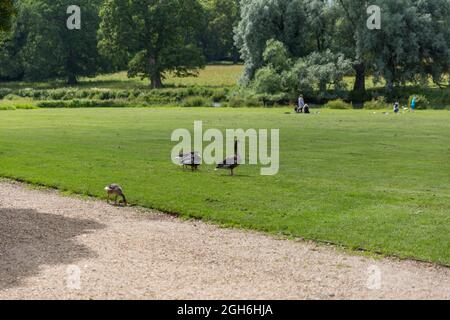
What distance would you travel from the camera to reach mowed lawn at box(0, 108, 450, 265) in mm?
15367

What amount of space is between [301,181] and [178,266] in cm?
1000

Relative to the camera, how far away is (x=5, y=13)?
63.9ft

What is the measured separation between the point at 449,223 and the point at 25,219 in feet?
35.1

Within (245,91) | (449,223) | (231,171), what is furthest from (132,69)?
(449,223)

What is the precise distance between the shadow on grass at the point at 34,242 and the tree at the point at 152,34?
9803cm

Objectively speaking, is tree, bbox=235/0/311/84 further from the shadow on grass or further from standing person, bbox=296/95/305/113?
the shadow on grass

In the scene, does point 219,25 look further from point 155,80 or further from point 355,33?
point 355,33

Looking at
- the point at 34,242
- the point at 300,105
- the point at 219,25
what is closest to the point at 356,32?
the point at 300,105

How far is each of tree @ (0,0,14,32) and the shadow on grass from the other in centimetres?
581

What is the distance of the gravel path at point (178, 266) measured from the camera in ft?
35.3

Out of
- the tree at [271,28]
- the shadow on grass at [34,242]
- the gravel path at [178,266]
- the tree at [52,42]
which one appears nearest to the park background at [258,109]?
the tree at [271,28]

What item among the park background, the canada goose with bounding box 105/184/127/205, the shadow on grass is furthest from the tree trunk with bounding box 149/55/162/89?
the shadow on grass

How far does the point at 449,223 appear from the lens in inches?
615

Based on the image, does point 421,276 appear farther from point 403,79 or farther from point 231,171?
point 403,79
